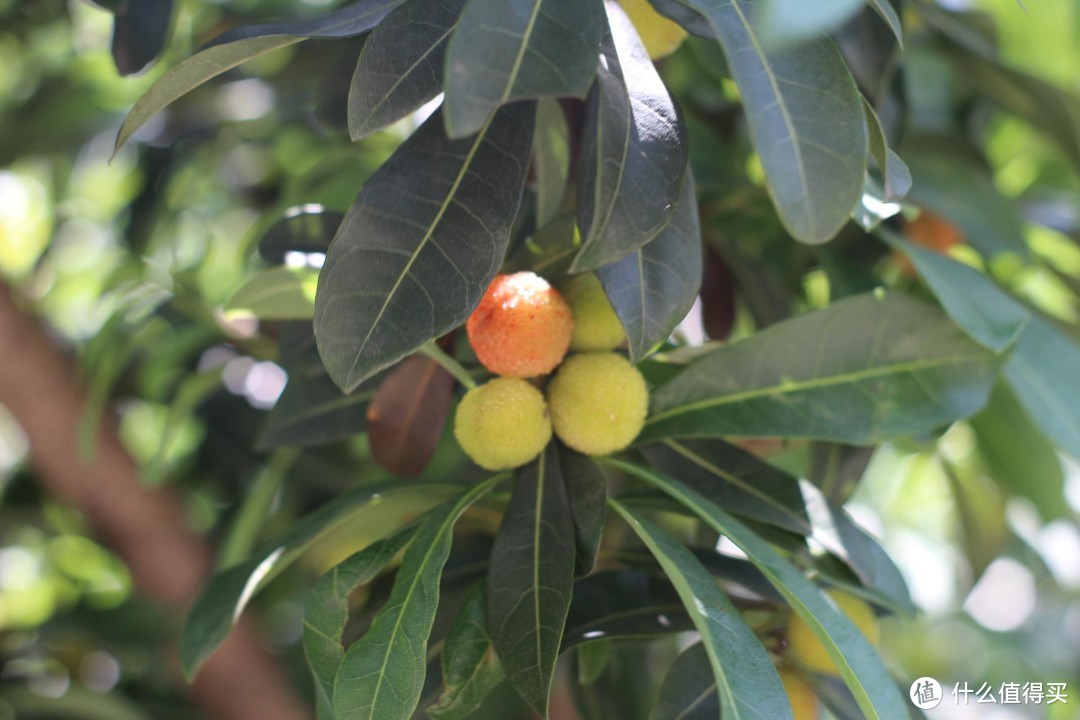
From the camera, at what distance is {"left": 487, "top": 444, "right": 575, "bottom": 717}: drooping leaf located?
0.59m

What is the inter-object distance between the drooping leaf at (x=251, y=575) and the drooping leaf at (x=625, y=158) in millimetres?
304

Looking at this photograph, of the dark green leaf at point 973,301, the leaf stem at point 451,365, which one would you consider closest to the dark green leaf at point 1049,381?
the dark green leaf at point 973,301

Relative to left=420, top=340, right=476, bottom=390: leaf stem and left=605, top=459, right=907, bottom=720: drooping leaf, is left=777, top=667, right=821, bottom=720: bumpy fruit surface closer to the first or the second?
left=605, top=459, right=907, bottom=720: drooping leaf

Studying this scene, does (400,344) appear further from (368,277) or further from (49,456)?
(49,456)

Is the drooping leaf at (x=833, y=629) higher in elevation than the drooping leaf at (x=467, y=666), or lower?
higher

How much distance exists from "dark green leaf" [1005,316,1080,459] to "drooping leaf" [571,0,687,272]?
41 cm

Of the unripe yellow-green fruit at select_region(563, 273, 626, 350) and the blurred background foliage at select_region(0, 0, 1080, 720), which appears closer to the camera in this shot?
the unripe yellow-green fruit at select_region(563, 273, 626, 350)

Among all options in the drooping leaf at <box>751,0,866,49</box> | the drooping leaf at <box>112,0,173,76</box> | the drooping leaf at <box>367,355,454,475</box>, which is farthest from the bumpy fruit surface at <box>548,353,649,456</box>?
the drooping leaf at <box>112,0,173,76</box>

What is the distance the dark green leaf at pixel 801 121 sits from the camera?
0.47 meters

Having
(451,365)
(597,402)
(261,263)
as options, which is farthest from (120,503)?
(597,402)

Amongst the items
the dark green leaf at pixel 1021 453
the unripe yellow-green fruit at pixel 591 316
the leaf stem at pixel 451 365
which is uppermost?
the unripe yellow-green fruit at pixel 591 316

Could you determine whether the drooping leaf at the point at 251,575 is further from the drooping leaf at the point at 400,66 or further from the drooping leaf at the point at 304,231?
the drooping leaf at the point at 400,66

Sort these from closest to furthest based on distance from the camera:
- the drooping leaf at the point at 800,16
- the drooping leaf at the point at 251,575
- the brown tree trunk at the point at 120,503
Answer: the drooping leaf at the point at 800,16 → the drooping leaf at the point at 251,575 → the brown tree trunk at the point at 120,503

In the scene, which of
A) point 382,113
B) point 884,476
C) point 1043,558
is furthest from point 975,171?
point 884,476
